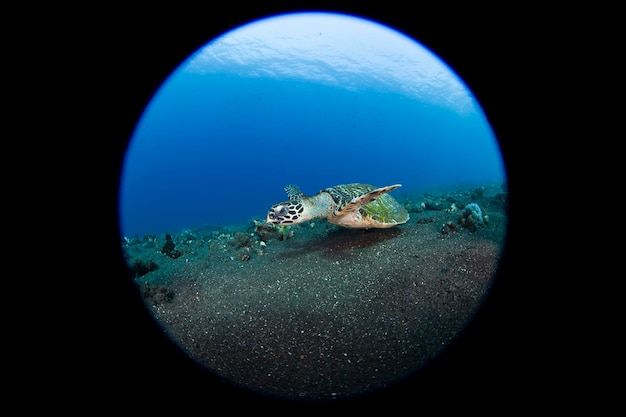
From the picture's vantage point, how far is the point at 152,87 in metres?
3.35

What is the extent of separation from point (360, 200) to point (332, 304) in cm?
201

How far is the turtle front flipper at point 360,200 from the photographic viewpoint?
4801mm

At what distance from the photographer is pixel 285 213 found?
17.7 feet

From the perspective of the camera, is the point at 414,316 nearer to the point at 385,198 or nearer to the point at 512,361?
the point at 512,361

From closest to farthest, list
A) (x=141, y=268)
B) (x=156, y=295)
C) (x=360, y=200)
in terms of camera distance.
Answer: (x=156, y=295), (x=360, y=200), (x=141, y=268)

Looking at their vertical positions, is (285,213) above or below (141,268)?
above

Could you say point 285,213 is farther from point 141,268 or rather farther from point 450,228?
point 141,268

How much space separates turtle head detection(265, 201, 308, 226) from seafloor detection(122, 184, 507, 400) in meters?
0.96

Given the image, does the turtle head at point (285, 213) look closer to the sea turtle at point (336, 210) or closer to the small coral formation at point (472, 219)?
the sea turtle at point (336, 210)

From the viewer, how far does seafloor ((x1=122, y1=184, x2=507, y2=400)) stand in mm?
2793

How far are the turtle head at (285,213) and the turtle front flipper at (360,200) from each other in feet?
2.60

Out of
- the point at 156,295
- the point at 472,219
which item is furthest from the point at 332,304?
the point at 472,219

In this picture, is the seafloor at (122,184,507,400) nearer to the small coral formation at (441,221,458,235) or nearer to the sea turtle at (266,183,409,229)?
the small coral formation at (441,221,458,235)

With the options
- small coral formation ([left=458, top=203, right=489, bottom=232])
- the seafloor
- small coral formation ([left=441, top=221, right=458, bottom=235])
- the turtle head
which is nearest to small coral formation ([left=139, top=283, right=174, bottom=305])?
the seafloor
